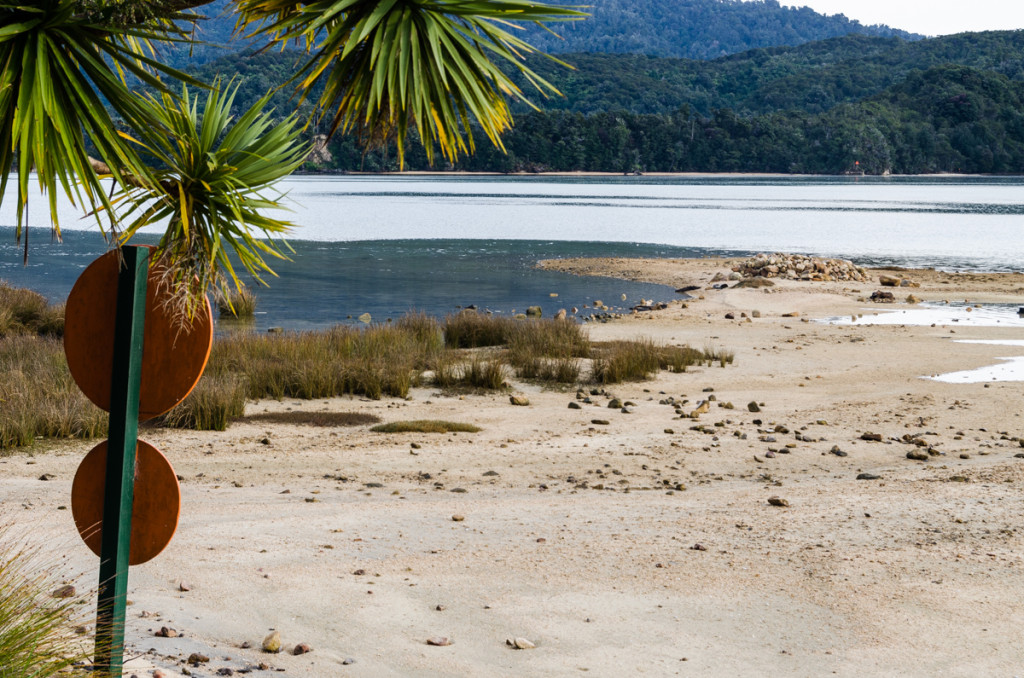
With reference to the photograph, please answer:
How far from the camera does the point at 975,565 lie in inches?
255

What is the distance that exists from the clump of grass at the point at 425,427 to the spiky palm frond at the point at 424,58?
7349mm

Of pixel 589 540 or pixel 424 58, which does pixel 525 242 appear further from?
pixel 424 58

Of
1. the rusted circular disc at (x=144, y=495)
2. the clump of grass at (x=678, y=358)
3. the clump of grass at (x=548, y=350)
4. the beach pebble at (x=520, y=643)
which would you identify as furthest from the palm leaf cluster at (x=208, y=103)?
the clump of grass at (x=678, y=358)

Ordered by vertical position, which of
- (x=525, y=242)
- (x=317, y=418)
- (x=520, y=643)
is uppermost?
(x=525, y=242)

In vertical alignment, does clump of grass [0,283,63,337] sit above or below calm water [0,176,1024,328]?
below

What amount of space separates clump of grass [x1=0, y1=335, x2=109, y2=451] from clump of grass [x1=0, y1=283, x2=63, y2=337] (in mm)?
6124

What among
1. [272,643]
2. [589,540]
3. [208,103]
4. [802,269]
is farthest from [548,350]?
[802,269]

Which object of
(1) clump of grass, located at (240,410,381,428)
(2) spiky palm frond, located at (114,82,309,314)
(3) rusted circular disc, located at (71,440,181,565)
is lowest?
(1) clump of grass, located at (240,410,381,428)

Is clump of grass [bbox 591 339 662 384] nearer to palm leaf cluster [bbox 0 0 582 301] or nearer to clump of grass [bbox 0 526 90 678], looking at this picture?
palm leaf cluster [bbox 0 0 582 301]

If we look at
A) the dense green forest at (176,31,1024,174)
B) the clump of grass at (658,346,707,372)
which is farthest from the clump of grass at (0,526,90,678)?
the dense green forest at (176,31,1024,174)

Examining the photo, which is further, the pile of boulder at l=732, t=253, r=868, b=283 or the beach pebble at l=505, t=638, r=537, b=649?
the pile of boulder at l=732, t=253, r=868, b=283

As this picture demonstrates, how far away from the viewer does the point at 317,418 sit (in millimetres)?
11438

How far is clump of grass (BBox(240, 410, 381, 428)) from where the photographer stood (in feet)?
36.7

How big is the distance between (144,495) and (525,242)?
48.1 m
